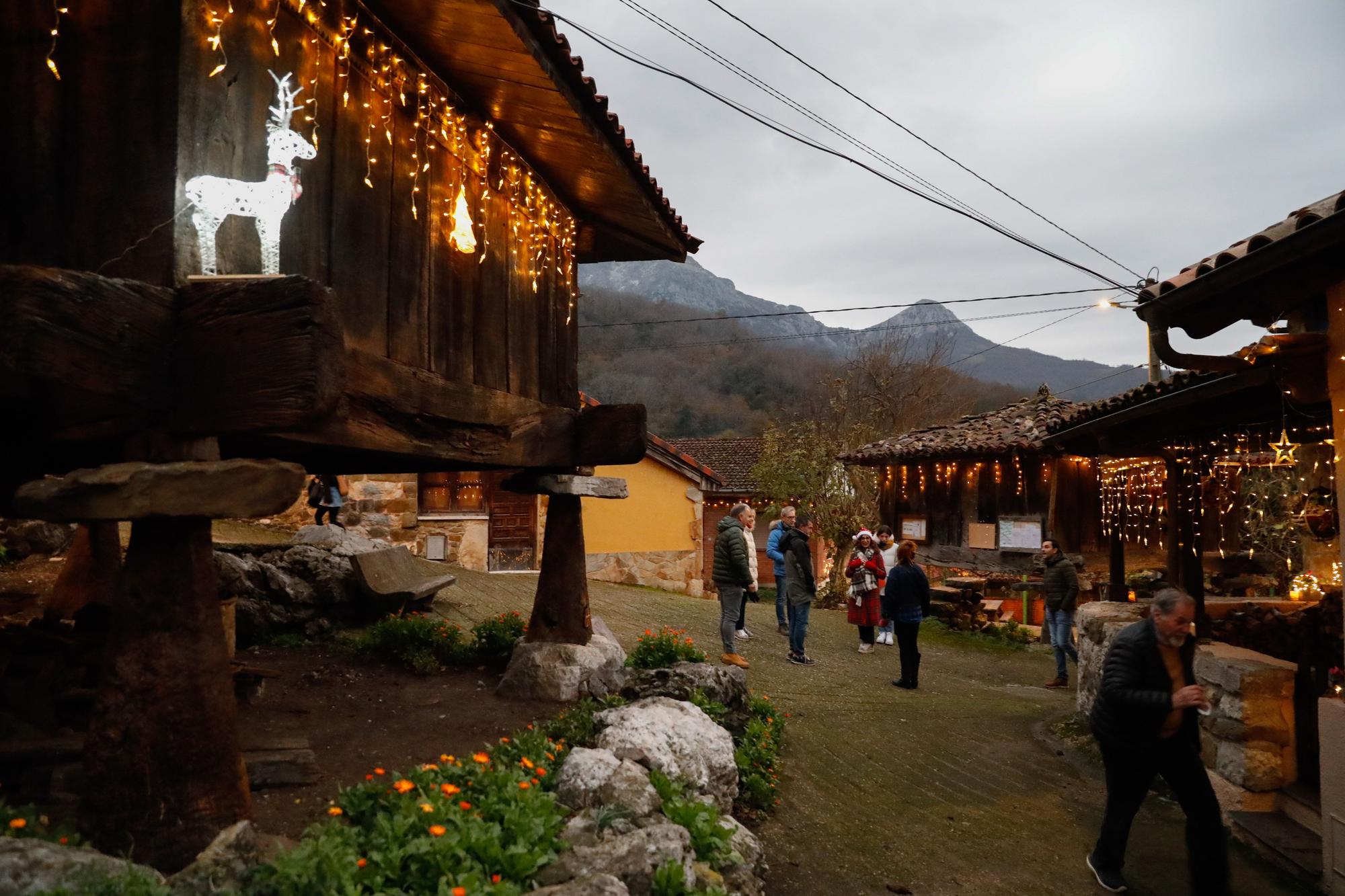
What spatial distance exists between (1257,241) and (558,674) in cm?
Result: 516

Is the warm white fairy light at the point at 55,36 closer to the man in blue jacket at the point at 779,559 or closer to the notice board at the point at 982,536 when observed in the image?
the man in blue jacket at the point at 779,559

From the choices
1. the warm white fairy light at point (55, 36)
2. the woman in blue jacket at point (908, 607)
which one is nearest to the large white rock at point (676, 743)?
the warm white fairy light at point (55, 36)

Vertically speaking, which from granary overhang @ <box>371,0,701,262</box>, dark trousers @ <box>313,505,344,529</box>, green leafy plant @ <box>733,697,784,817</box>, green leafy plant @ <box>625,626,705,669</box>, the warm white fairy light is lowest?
green leafy plant @ <box>733,697,784,817</box>

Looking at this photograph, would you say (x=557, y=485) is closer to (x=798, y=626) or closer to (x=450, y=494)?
(x=798, y=626)

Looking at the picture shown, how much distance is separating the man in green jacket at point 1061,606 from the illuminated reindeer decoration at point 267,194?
905 centimetres

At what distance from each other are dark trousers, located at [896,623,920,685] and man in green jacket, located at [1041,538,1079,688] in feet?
6.54

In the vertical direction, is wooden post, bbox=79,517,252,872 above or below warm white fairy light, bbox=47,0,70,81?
below

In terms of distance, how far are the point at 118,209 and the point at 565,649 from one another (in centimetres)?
434

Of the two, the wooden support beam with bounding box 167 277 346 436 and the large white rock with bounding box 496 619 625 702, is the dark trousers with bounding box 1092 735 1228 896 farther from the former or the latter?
the wooden support beam with bounding box 167 277 346 436

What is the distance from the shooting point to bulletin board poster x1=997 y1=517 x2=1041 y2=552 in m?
15.5

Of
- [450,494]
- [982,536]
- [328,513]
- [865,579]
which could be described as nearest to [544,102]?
[865,579]

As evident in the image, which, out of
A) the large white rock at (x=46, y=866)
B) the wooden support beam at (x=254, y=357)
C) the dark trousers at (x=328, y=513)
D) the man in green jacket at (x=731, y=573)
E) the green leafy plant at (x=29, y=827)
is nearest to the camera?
the large white rock at (x=46, y=866)

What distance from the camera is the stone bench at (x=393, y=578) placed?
8.52 meters

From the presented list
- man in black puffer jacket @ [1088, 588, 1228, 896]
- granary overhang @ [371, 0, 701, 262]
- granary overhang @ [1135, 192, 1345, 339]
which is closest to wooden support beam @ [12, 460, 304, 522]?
granary overhang @ [371, 0, 701, 262]
